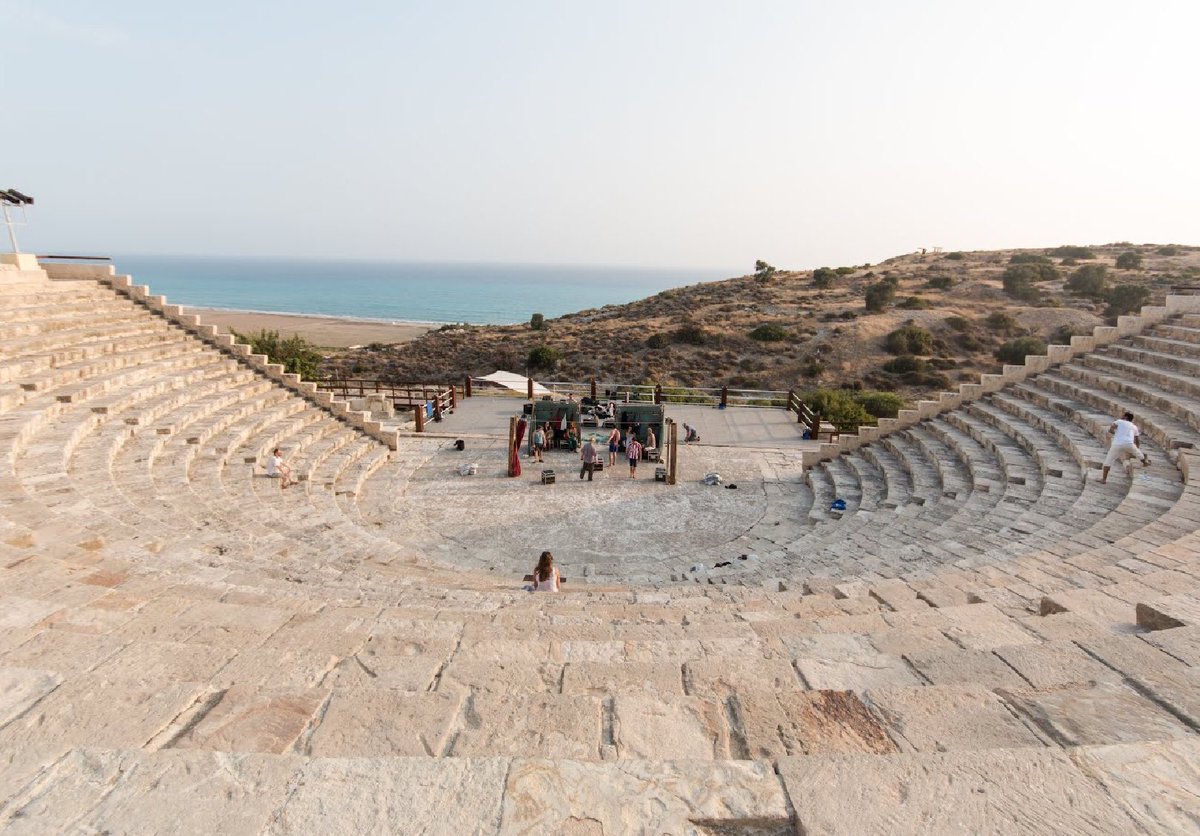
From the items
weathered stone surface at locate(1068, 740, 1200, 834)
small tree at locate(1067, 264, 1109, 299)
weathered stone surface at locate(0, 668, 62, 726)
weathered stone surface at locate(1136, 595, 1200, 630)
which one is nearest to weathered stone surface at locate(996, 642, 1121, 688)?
weathered stone surface at locate(1068, 740, 1200, 834)

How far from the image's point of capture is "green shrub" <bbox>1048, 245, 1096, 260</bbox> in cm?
6141

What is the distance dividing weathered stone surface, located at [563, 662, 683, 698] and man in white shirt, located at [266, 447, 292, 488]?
32.0 feet

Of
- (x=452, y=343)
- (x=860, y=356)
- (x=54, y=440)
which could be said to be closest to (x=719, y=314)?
(x=860, y=356)

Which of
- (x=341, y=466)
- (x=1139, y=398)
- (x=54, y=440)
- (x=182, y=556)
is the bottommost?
(x=341, y=466)

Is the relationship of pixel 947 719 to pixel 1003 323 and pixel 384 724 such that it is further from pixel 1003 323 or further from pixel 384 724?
pixel 1003 323

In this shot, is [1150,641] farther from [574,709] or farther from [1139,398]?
[1139,398]

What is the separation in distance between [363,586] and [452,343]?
136 ft

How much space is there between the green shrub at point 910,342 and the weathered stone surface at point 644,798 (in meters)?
40.3

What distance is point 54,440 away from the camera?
9.77 m

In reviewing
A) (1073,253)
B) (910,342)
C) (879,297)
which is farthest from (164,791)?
(1073,253)

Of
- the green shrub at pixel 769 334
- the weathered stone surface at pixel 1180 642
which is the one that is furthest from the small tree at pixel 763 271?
the weathered stone surface at pixel 1180 642

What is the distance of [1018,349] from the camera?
3700 cm

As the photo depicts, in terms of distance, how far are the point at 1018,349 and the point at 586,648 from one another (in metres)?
40.9

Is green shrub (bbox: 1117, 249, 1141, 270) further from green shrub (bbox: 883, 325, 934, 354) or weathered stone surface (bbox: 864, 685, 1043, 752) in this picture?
weathered stone surface (bbox: 864, 685, 1043, 752)
